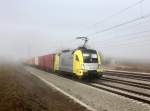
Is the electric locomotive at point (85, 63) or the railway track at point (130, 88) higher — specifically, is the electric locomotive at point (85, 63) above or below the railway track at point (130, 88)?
above

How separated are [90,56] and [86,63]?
3.12 ft

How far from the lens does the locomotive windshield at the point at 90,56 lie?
27047mm

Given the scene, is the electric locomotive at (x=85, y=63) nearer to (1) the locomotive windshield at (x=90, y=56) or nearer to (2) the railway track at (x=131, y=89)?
(1) the locomotive windshield at (x=90, y=56)

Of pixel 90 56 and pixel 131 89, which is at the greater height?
pixel 90 56

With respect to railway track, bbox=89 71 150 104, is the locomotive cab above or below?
above

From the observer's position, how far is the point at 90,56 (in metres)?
27.4

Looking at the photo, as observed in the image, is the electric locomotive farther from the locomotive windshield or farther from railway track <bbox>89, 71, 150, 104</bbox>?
railway track <bbox>89, 71, 150, 104</bbox>

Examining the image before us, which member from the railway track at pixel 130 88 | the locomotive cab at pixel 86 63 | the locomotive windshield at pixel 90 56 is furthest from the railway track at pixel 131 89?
the locomotive windshield at pixel 90 56

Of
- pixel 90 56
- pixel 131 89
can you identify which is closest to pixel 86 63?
pixel 90 56

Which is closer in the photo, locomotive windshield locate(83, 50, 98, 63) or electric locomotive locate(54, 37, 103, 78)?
electric locomotive locate(54, 37, 103, 78)

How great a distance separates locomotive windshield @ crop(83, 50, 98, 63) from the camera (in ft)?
88.7

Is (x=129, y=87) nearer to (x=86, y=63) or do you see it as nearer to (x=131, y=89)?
(x=131, y=89)

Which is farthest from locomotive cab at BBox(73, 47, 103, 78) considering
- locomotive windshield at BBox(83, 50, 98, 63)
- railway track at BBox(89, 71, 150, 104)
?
railway track at BBox(89, 71, 150, 104)

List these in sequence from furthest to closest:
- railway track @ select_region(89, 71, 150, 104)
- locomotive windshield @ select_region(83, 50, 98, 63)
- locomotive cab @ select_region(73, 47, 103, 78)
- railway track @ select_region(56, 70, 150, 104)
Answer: locomotive windshield @ select_region(83, 50, 98, 63) < locomotive cab @ select_region(73, 47, 103, 78) < railway track @ select_region(89, 71, 150, 104) < railway track @ select_region(56, 70, 150, 104)
